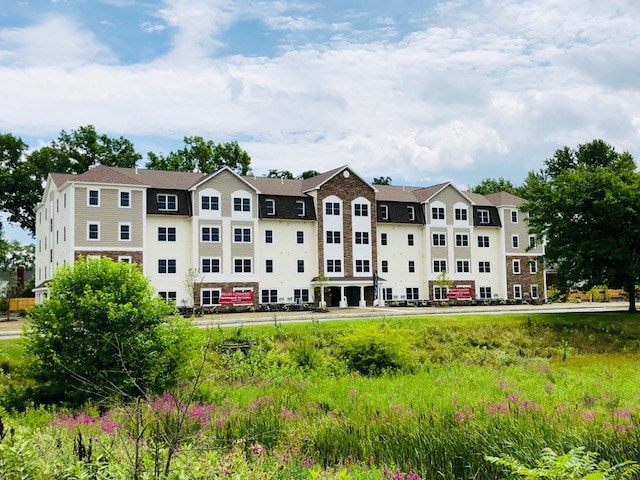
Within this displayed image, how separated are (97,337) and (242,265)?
109ft

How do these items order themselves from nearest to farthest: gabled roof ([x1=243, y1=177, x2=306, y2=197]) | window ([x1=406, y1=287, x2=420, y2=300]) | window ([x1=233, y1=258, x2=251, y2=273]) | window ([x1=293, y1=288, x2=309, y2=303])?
window ([x1=233, y1=258, x2=251, y2=273])
window ([x1=293, y1=288, x2=309, y2=303])
gabled roof ([x1=243, y1=177, x2=306, y2=197])
window ([x1=406, y1=287, x2=420, y2=300])

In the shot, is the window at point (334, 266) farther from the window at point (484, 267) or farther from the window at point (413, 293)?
the window at point (484, 267)

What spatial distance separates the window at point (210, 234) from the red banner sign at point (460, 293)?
20.3 metres

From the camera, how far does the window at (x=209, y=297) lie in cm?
4662

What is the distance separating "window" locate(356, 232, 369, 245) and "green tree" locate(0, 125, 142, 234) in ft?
85.2

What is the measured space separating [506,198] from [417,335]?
36.6 meters

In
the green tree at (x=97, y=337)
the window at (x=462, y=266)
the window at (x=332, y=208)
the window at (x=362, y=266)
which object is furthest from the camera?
the window at (x=462, y=266)

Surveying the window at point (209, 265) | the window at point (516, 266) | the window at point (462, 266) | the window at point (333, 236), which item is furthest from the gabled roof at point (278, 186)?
the window at point (516, 266)

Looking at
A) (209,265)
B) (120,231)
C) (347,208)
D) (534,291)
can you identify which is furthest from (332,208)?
(534,291)

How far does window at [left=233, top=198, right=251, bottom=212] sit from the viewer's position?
4875 cm

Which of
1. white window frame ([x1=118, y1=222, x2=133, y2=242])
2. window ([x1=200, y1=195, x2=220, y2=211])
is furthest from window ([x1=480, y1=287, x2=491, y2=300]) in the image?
white window frame ([x1=118, y1=222, x2=133, y2=242])

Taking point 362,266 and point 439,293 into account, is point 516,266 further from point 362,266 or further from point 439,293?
point 362,266

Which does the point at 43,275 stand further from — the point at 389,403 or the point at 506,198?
the point at 389,403

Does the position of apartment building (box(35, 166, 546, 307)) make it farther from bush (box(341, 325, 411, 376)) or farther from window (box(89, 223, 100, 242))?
bush (box(341, 325, 411, 376))
